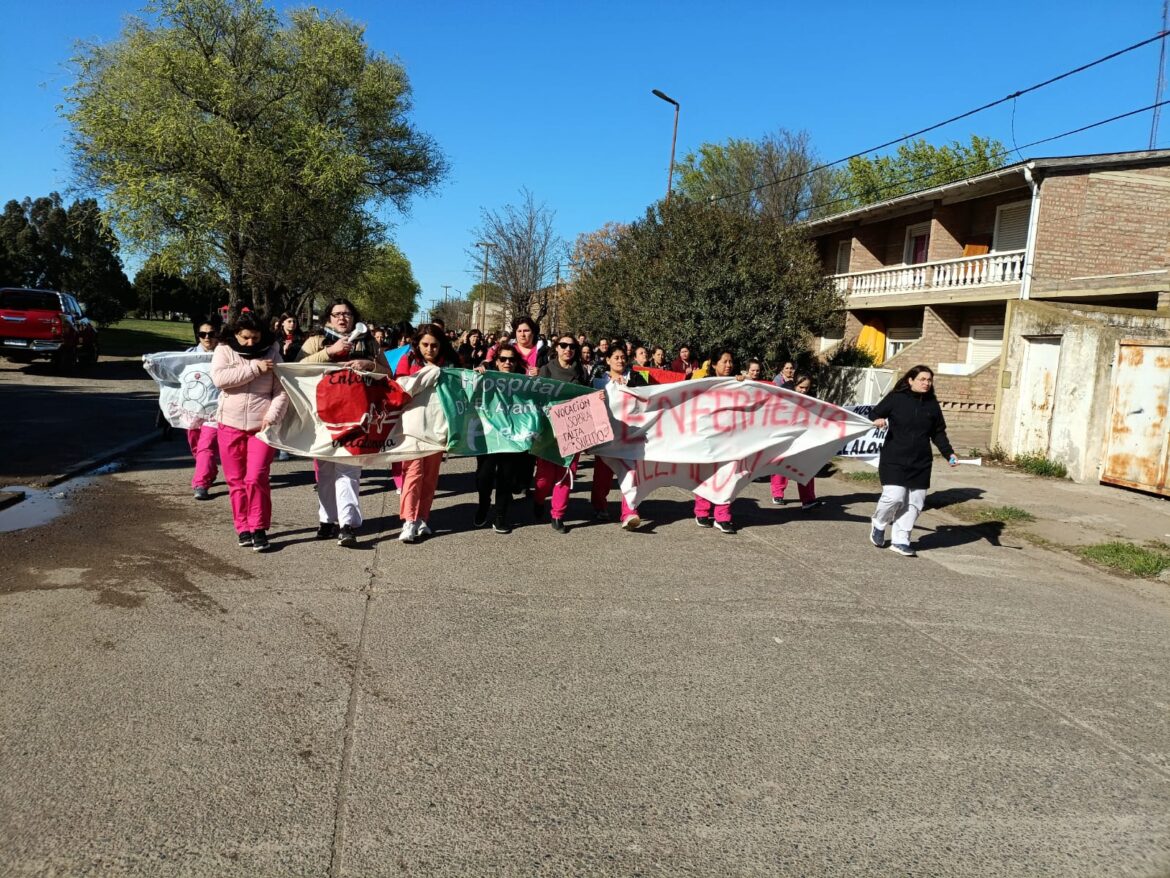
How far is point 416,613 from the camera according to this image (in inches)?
224

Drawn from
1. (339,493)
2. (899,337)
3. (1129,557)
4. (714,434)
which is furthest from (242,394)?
(899,337)

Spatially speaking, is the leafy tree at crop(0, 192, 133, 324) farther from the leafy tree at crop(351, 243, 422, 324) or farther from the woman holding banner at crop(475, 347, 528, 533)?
the woman holding banner at crop(475, 347, 528, 533)

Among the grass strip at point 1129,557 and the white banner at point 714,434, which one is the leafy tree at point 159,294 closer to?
the white banner at point 714,434

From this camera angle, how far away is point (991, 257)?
74.8 feet

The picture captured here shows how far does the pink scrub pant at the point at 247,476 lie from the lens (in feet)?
22.9

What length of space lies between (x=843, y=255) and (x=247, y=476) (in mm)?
29259

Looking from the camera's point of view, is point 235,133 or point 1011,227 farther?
point 235,133

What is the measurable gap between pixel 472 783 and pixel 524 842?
1.52ft

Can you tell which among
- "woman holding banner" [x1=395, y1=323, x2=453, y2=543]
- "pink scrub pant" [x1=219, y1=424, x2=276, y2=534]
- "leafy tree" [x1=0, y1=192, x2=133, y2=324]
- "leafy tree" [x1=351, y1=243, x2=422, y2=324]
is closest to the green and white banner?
"woman holding banner" [x1=395, y1=323, x2=453, y2=543]

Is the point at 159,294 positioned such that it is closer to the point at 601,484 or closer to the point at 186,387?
the point at 186,387

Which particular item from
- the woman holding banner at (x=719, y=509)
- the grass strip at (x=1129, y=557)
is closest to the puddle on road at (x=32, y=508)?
the woman holding banner at (x=719, y=509)

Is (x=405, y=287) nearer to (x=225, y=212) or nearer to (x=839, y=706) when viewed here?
(x=225, y=212)

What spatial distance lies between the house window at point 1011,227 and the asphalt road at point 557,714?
18.5 metres

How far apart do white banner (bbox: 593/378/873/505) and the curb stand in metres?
5.75
